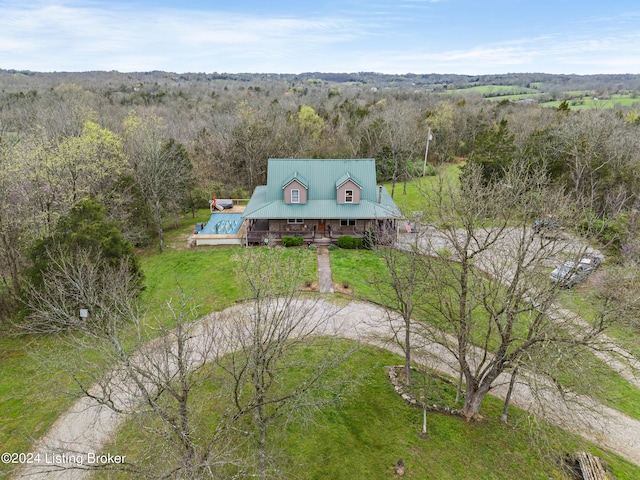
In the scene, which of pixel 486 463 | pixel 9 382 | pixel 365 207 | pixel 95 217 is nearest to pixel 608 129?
pixel 365 207

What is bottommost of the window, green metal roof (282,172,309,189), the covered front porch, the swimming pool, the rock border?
the rock border

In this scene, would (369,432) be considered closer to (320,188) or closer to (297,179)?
(297,179)

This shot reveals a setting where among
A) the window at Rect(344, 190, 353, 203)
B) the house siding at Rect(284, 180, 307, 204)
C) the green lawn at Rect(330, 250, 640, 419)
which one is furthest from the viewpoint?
the window at Rect(344, 190, 353, 203)

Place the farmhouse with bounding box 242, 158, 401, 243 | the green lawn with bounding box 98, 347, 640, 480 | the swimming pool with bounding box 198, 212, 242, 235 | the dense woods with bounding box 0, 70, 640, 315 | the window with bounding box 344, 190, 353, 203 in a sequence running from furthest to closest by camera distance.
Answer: the swimming pool with bounding box 198, 212, 242, 235
the window with bounding box 344, 190, 353, 203
the farmhouse with bounding box 242, 158, 401, 243
the dense woods with bounding box 0, 70, 640, 315
the green lawn with bounding box 98, 347, 640, 480

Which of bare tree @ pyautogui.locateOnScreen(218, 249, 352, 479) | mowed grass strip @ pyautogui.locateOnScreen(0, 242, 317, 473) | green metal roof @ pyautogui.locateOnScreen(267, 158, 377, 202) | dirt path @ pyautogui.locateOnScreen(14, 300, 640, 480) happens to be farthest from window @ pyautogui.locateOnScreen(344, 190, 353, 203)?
dirt path @ pyautogui.locateOnScreen(14, 300, 640, 480)

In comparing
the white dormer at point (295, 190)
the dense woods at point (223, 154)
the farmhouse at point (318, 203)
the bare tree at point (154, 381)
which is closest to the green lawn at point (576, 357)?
the farmhouse at point (318, 203)

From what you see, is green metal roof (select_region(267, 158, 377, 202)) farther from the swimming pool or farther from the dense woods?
the swimming pool

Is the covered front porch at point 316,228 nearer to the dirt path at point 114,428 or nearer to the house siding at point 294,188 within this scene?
the house siding at point 294,188
